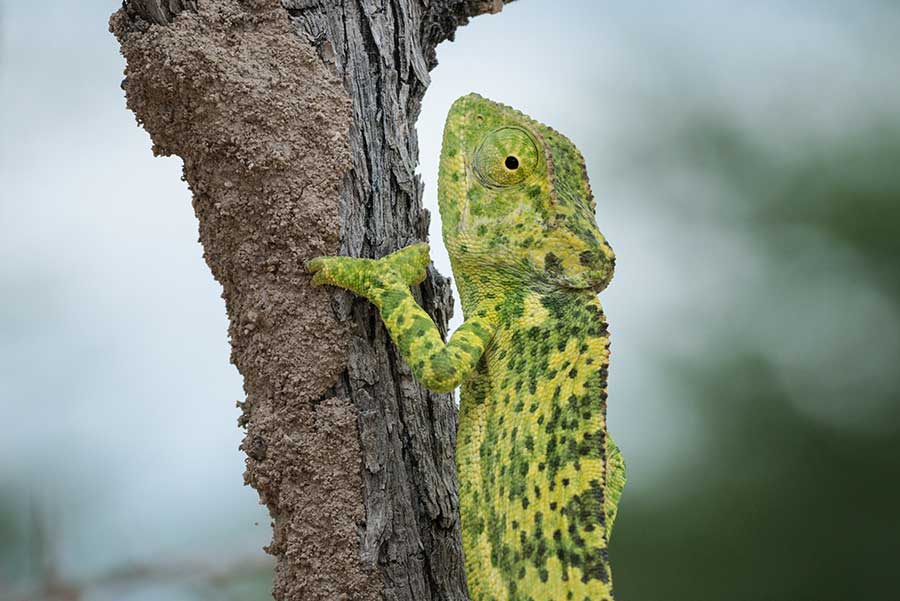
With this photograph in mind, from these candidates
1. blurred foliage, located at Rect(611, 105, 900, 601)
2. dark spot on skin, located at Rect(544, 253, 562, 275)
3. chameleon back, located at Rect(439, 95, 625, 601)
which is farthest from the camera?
blurred foliage, located at Rect(611, 105, 900, 601)

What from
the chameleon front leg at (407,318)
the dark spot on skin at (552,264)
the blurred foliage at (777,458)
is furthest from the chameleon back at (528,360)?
the blurred foliage at (777,458)

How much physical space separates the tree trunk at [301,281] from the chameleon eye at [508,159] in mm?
250

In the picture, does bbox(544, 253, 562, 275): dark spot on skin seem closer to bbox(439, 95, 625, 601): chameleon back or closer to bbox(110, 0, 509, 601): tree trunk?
bbox(439, 95, 625, 601): chameleon back

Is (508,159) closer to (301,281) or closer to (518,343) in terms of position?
(518,343)

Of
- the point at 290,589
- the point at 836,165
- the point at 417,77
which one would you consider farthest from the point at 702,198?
the point at 290,589

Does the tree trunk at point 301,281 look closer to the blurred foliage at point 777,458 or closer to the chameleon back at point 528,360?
the chameleon back at point 528,360

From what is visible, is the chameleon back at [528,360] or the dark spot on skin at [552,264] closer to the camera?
the chameleon back at [528,360]

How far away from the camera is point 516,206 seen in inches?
90.7

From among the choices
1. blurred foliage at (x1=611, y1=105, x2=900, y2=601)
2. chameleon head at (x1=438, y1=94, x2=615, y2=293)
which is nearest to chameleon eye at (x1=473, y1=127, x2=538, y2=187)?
chameleon head at (x1=438, y1=94, x2=615, y2=293)

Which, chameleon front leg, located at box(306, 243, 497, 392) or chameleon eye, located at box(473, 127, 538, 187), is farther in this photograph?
chameleon eye, located at box(473, 127, 538, 187)

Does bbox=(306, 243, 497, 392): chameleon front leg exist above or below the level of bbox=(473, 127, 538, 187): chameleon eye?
below

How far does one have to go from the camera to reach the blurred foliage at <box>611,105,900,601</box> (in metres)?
4.45

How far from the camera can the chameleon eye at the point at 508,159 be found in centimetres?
230

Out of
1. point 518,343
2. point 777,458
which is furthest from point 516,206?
point 777,458
